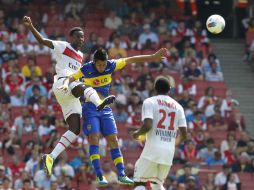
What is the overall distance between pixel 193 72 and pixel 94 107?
14.2m

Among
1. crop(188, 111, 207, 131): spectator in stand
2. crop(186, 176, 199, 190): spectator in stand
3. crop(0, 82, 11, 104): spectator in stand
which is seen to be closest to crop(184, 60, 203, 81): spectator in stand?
crop(188, 111, 207, 131): spectator in stand

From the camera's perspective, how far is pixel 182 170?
90.7 feet

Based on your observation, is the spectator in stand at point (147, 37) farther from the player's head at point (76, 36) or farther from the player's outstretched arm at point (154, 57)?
the player's outstretched arm at point (154, 57)

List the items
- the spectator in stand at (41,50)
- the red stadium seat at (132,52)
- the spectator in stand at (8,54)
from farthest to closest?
the red stadium seat at (132,52)
the spectator in stand at (41,50)
the spectator in stand at (8,54)

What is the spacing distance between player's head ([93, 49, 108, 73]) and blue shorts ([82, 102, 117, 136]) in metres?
0.77

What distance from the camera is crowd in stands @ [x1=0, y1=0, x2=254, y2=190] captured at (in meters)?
27.3

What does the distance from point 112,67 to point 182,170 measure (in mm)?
9122

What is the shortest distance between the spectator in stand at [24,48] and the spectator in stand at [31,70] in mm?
1019

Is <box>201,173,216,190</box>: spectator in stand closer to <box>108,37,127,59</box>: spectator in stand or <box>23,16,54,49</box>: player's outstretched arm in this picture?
<box>108,37,127,59</box>: spectator in stand

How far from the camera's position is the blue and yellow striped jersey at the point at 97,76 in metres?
19.0

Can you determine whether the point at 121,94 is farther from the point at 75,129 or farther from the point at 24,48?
the point at 75,129

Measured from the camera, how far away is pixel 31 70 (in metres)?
31.1

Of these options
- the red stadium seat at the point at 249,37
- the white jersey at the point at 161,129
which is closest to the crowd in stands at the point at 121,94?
the red stadium seat at the point at 249,37

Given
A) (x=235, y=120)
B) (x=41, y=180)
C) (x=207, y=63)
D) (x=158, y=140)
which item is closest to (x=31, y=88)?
(x=41, y=180)
